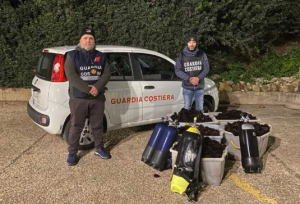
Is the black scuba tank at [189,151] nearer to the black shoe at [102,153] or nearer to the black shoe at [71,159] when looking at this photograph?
the black shoe at [102,153]

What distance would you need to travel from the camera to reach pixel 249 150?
417 centimetres

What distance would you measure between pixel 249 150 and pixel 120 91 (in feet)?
7.20

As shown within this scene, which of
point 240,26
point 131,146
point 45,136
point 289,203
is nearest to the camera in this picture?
point 289,203

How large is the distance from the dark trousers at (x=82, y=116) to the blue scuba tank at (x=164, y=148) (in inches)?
36.6

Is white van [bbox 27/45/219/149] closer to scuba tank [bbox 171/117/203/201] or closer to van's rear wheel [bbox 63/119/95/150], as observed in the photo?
van's rear wheel [bbox 63/119/95/150]

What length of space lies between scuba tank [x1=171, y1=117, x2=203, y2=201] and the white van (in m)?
1.71

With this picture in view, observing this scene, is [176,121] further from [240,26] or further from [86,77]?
[240,26]

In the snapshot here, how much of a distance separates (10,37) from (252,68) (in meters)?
6.90

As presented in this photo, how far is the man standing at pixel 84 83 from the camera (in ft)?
13.7

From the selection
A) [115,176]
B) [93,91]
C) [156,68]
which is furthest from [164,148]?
[156,68]

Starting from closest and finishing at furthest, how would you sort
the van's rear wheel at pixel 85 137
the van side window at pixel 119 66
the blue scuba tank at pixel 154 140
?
the blue scuba tank at pixel 154 140 → the van's rear wheel at pixel 85 137 → the van side window at pixel 119 66

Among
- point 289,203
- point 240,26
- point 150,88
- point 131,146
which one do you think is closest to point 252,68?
point 240,26

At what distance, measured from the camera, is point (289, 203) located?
11.7ft

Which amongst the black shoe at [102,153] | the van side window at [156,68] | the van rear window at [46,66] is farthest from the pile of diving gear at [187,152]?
the van rear window at [46,66]
